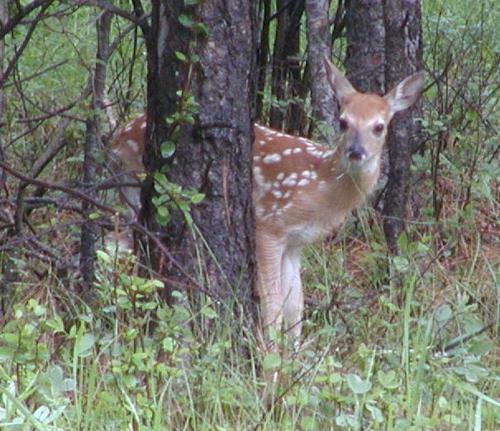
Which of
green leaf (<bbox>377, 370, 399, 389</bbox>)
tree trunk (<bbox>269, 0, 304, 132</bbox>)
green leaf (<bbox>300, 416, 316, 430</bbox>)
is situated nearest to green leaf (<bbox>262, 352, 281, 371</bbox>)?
green leaf (<bbox>300, 416, 316, 430</bbox>)

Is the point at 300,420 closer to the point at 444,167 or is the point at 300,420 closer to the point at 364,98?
the point at 364,98

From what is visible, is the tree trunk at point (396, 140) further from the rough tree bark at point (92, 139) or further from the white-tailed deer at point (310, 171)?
the rough tree bark at point (92, 139)

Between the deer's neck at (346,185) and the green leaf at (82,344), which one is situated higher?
the green leaf at (82,344)

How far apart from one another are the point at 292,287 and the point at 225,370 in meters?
1.82

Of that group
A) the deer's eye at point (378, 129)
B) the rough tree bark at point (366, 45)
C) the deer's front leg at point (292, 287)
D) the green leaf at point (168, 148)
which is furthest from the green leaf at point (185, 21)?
the rough tree bark at point (366, 45)

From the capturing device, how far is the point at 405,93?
773 centimetres

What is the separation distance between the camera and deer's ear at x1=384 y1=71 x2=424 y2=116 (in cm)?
768

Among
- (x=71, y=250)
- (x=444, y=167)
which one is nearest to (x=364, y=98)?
(x=444, y=167)

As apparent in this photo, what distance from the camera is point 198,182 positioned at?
5.91 metres

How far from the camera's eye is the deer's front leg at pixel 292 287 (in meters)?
6.74

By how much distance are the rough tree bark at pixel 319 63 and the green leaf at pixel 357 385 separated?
163 inches

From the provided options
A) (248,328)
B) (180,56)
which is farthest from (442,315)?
(180,56)

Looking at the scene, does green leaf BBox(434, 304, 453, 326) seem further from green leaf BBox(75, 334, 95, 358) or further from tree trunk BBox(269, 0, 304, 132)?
tree trunk BBox(269, 0, 304, 132)

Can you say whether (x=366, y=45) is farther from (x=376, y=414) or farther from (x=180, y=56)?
(x=376, y=414)
